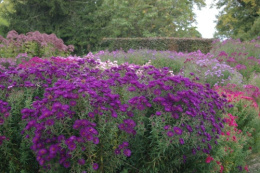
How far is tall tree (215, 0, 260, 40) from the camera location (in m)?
21.7

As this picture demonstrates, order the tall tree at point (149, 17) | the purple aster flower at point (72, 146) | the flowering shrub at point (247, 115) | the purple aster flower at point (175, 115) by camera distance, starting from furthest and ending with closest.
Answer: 1. the tall tree at point (149, 17)
2. the flowering shrub at point (247, 115)
3. the purple aster flower at point (175, 115)
4. the purple aster flower at point (72, 146)

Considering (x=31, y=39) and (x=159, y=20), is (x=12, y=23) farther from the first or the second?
(x=159, y=20)

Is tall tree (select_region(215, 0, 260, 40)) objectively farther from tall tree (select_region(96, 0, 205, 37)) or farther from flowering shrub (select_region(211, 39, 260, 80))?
flowering shrub (select_region(211, 39, 260, 80))

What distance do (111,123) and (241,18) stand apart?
23956mm

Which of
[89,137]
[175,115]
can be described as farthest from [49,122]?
[175,115]

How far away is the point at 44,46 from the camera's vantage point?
934 cm

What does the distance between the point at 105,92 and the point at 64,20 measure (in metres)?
18.8

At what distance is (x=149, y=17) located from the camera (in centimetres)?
2733

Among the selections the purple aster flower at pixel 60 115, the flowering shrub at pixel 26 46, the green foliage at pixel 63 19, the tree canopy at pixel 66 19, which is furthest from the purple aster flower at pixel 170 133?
the green foliage at pixel 63 19

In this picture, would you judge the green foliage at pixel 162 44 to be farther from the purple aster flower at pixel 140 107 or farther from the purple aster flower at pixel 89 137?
the purple aster flower at pixel 89 137

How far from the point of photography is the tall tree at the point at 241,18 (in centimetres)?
2166

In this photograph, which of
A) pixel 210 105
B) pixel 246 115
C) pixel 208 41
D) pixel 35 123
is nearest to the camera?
pixel 35 123

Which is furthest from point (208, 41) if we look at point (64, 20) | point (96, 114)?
point (96, 114)

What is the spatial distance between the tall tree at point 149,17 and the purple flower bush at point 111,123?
75.8 ft
